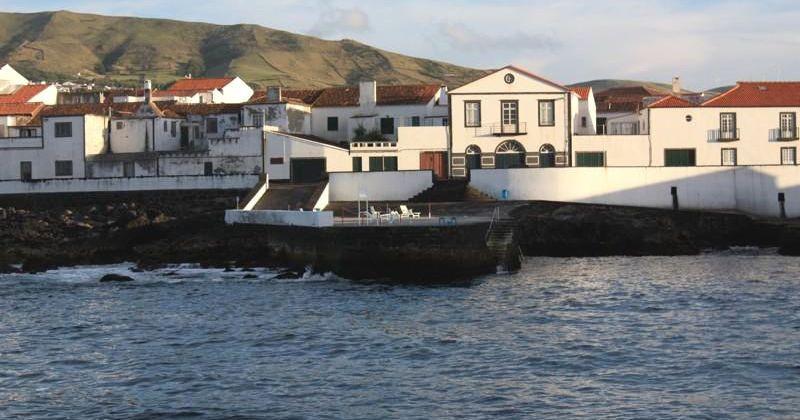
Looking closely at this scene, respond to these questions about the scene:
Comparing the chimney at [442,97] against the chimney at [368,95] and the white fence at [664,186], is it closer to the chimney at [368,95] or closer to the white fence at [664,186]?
the chimney at [368,95]

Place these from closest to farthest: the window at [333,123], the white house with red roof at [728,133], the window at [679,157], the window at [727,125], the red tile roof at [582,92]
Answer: the window at [679,157] → the white house with red roof at [728,133] → the window at [727,125] → the red tile roof at [582,92] → the window at [333,123]

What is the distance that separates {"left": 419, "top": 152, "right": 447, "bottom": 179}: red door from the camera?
2672 inches

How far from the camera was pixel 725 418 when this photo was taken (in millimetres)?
23078

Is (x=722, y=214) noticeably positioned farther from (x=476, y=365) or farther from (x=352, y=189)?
(x=476, y=365)

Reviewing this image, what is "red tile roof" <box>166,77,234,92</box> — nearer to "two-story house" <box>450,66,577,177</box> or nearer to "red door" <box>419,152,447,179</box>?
"red door" <box>419,152,447,179</box>

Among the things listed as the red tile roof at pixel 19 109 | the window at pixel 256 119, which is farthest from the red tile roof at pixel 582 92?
the red tile roof at pixel 19 109

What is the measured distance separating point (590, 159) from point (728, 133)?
8752 millimetres


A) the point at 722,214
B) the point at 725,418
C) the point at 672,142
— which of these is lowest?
the point at 725,418

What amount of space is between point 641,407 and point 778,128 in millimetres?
47722

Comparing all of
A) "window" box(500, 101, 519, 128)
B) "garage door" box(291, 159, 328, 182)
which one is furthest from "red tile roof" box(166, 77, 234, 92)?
"window" box(500, 101, 519, 128)

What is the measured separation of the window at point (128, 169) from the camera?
71.1 meters

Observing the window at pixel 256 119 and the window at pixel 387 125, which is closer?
the window at pixel 256 119

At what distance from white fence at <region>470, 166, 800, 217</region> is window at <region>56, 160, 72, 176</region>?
98.8ft

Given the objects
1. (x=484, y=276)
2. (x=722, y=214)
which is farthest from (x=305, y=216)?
(x=722, y=214)
